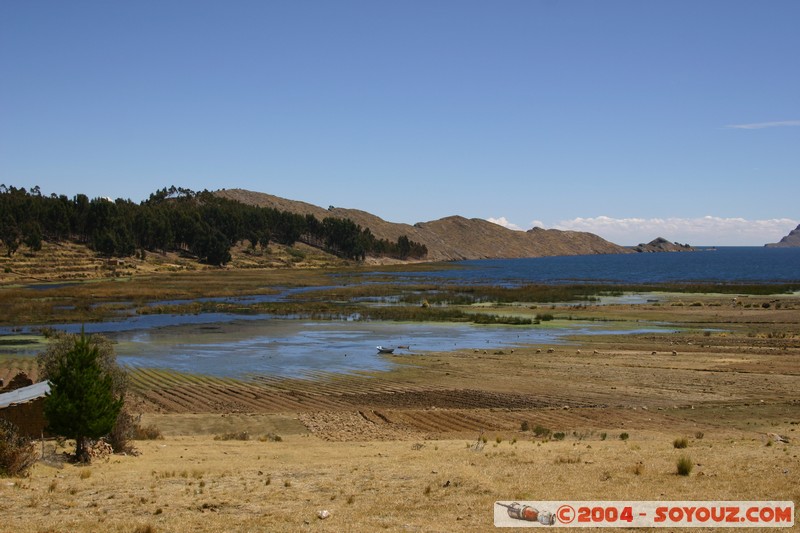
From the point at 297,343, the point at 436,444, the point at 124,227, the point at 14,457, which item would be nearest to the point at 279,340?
the point at 297,343

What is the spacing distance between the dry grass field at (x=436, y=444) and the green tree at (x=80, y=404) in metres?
0.92

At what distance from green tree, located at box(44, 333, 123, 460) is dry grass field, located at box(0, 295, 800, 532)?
92 cm

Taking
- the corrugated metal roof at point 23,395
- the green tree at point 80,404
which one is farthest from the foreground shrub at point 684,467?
the corrugated metal roof at point 23,395

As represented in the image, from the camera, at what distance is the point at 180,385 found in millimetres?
35250

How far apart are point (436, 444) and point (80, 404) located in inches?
411

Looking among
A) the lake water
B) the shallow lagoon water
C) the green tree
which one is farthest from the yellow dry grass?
the lake water

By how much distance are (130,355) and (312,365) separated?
498 inches

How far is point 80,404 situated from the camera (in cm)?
1955

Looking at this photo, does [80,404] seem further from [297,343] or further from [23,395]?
Result: [297,343]

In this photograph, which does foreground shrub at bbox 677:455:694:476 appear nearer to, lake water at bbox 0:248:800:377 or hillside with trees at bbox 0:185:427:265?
lake water at bbox 0:248:800:377

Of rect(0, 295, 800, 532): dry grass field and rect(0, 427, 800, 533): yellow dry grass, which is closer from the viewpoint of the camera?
rect(0, 427, 800, 533): yellow dry grass

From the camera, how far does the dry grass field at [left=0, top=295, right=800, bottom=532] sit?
1460 cm

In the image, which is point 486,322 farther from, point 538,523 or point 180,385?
point 538,523

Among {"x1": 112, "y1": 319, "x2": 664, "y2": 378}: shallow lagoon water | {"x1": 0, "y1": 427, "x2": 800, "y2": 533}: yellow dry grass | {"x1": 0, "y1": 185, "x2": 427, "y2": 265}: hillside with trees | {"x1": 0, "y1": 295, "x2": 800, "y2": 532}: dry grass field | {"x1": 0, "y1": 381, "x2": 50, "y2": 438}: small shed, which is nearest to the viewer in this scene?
{"x1": 0, "y1": 427, "x2": 800, "y2": 533}: yellow dry grass
